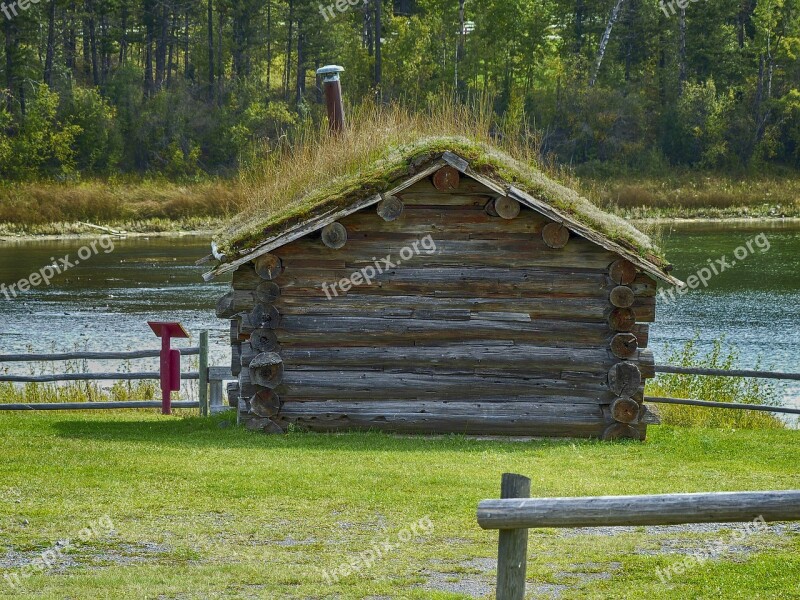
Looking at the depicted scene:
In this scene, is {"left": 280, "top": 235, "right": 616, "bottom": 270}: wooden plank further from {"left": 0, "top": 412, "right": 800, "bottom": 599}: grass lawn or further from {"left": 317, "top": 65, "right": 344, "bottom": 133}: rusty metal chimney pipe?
{"left": 317, "top": 65, "right": 344, "bottom": 133}: rusty metal chimney pipe

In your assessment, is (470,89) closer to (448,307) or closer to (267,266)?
(448,307)

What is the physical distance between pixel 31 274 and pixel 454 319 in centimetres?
3052

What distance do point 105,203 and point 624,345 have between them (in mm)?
53207

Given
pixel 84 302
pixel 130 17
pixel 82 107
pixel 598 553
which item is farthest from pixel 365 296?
pixel 130 17

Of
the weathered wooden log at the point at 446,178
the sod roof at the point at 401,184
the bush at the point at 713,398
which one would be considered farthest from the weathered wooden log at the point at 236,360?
the bush at the point at 713,398

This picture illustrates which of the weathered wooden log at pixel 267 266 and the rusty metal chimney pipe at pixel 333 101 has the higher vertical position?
the rusty metal chimney pipe at pixel 333 101

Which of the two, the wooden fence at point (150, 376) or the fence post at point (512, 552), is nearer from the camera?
the fence post at point (512, 552)

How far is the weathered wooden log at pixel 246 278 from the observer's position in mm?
14117

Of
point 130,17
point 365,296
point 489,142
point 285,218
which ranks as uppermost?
point 130,17

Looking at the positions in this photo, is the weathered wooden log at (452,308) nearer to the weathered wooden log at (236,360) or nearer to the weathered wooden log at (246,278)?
the weathered wooden log at (246,278)

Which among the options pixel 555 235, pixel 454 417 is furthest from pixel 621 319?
pixel 454 417

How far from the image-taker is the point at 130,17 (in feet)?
274

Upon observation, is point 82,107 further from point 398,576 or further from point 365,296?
point 398,576
